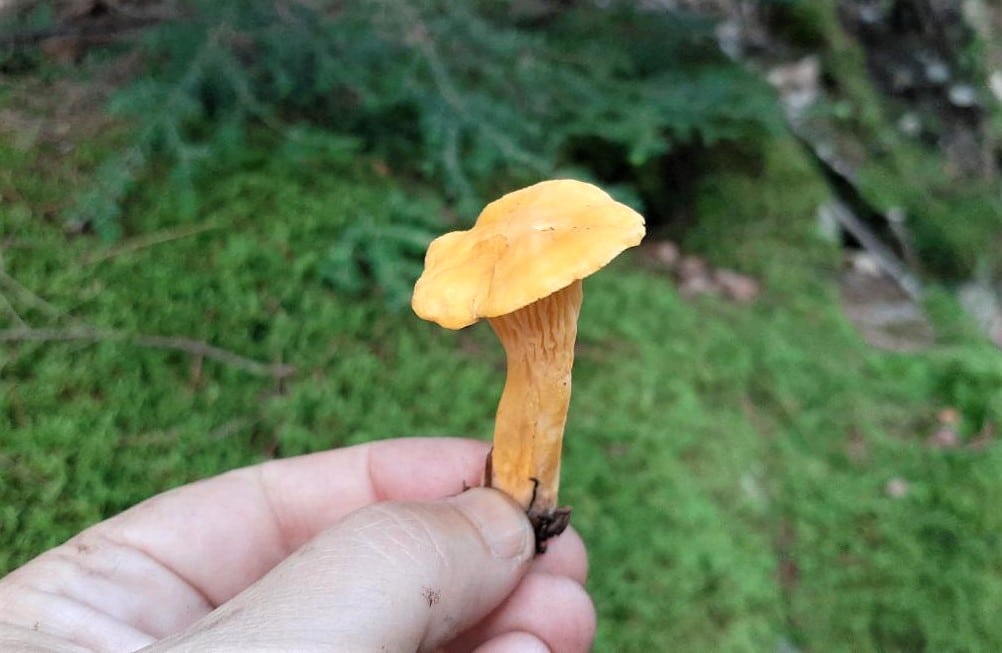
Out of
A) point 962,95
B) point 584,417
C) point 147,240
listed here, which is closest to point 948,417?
point 584,417

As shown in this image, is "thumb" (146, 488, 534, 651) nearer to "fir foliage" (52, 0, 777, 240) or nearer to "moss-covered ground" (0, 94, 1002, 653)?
"moss-covered ground" (0, 94, 1002, 653)

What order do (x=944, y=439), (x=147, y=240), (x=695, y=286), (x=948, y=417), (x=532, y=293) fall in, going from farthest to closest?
(x=695, y=286), (x=948, y=417), (x=944, y=439), (x=147, y=240), (x=532, y=293)

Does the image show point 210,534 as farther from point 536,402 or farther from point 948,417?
point 948,417

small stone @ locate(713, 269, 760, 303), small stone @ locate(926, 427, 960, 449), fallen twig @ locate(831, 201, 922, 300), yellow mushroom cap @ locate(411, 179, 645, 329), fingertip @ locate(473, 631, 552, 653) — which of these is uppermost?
yellow mushroom cap @ locate(411, 179, 645, 329)

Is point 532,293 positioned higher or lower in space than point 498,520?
higher

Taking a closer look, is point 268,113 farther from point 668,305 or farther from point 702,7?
point 702,7

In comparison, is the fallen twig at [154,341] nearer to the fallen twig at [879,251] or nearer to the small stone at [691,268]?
the small stone at [691,268]

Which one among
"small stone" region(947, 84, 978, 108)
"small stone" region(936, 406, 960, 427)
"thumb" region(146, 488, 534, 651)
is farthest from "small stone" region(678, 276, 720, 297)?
"small stone" region(947, 84, 978, 108)
